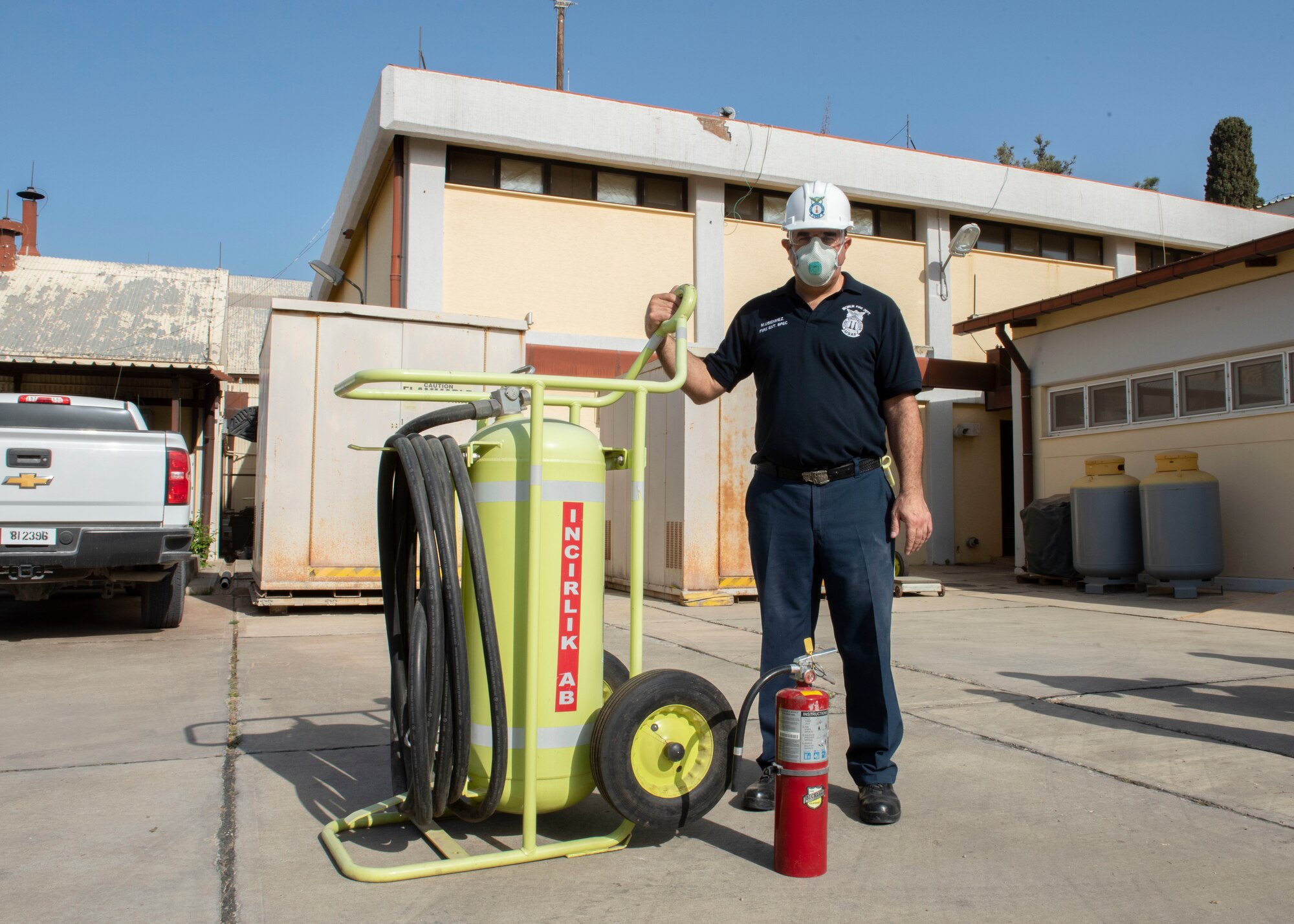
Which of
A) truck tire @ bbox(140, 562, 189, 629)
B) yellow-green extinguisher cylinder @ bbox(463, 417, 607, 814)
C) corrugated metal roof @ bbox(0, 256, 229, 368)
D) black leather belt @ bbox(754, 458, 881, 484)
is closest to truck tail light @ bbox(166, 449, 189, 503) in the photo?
truck tire @ bbox(140, 562, 189, 629)

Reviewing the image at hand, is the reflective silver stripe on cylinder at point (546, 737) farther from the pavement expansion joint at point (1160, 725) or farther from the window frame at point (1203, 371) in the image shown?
the window frame at point (1203, 371)

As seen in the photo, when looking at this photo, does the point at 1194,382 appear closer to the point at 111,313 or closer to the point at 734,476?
the point at 734,476

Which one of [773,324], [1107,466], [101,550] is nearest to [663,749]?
[773,324]

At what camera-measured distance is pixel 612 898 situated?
2.42 m

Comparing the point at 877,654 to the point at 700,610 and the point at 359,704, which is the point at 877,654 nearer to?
the point at 359,704

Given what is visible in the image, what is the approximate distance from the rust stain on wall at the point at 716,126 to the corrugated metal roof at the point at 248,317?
12992 mm

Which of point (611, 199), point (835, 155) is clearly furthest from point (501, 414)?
point (835, 155)

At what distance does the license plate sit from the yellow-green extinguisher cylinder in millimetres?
5159

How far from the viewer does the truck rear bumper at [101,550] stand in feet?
21.3

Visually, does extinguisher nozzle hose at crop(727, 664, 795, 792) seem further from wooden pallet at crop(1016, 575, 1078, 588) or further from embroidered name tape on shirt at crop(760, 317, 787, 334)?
wooden pallet at crop(1016, 575, 1078, 588)

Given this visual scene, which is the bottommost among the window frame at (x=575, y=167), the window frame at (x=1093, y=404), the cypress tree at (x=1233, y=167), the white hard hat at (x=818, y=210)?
the white hard hat at (x=818, y=210)

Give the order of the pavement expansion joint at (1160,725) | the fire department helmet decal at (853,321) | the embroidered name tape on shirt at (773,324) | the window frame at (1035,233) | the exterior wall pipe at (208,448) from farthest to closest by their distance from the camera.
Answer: the window frame at (1035,233) → the exterior wall pipe at (208,448) → the pavement expansion joint at (1160,725) → the embroidered name tape on shirt at (773,324) → the fire department helmet decal at (853,321)

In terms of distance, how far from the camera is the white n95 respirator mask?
10.4 feet

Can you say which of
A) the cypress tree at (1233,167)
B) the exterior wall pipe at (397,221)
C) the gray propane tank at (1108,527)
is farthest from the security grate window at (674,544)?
the cypress tree at (1233,167)
